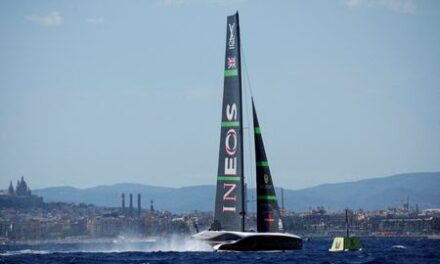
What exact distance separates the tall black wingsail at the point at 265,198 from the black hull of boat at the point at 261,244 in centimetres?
156

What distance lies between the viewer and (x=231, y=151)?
2438 inches

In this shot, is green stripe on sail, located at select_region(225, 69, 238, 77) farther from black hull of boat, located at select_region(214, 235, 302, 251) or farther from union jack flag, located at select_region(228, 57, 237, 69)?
black hull of boat, located at select_region(214, 235, 302, 251)

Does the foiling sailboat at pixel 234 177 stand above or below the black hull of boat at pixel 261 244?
above

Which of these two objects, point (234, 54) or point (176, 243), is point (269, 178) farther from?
point (176, 243)

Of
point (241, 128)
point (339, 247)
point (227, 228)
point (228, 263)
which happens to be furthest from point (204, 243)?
point (339, 247)

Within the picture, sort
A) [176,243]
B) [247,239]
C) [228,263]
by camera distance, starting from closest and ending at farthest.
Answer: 1. [228,263]
2. [247,239]
3. [176,243]

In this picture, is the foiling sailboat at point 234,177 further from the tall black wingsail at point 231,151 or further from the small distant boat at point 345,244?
the small distant boat at point 345,244

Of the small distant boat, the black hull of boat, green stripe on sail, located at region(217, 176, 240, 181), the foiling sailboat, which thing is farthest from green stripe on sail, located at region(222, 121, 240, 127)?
the small distant boat

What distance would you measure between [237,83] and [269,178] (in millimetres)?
6344

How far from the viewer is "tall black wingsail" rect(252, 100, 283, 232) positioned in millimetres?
61594

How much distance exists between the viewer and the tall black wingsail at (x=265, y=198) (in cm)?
6159

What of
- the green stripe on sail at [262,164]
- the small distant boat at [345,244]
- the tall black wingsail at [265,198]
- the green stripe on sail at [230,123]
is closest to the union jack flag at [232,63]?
the green stripe on sail at [230,123]

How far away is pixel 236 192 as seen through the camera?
61562 millimetres

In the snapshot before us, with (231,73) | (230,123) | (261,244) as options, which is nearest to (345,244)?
(261,244)
